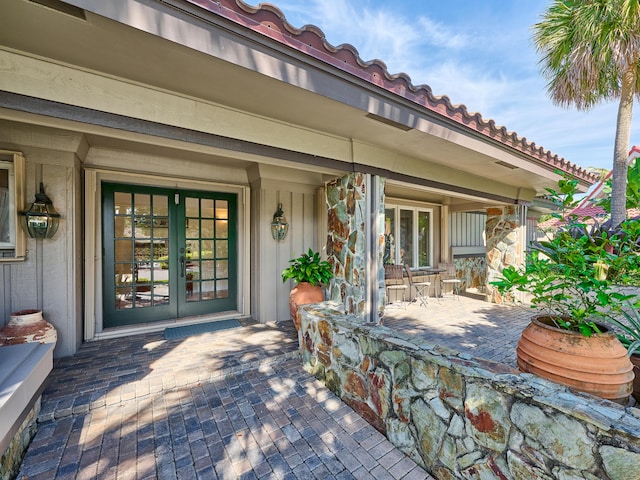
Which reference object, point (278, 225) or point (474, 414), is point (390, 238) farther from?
point (474, 414)

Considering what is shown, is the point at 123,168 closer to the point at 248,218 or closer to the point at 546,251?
the point at 248,218

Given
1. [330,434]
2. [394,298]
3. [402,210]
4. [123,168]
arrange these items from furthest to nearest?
[402,210]
[394,298]
[123,168]
[330,434]

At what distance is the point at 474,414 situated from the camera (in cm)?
146

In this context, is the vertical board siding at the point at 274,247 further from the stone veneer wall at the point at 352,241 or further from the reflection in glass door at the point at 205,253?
the stone veneer wall at the point at 352,241

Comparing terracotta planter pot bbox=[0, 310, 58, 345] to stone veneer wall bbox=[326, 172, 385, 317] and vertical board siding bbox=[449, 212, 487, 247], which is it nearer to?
stone veneer wall bbox=[326, 172, 385, 317]

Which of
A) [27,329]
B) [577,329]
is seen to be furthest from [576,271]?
[27,329]

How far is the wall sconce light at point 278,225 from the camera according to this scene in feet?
14.3

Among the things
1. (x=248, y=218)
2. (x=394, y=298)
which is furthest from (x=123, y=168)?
(x=394, y=298)

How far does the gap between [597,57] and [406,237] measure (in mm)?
4322

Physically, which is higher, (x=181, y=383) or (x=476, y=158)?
(x=476, y=158)

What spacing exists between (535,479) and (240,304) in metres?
4.05

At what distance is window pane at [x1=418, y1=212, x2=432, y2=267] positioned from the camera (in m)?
7.03

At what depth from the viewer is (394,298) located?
622cm

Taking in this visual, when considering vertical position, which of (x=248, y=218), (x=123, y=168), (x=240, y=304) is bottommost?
(x=240, y=304)
